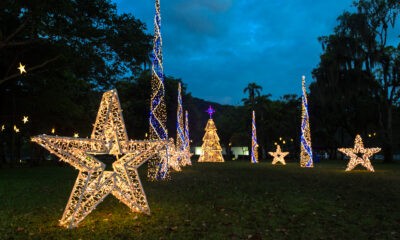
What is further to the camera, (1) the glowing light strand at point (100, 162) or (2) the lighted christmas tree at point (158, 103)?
(2) the lighted christmas tree at point (158, 103)

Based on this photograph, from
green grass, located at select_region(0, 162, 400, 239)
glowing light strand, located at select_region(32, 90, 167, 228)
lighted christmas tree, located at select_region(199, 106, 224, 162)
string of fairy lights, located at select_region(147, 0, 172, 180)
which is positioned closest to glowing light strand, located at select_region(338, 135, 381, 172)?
green grass, located at select_region(0, 162, 400, 239)

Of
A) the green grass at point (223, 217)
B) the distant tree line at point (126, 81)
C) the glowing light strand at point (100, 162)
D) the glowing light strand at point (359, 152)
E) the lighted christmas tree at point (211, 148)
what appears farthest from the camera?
the lighted christmas tree at point (211, 148)

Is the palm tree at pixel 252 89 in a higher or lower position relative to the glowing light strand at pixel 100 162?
higher

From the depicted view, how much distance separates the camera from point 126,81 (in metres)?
47.4

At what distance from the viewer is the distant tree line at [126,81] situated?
51.5ft

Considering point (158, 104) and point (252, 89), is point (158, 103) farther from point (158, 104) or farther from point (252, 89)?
point (252, 89)

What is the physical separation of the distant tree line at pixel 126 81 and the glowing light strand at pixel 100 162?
803cm

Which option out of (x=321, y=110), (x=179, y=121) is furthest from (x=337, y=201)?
(x=321, y=110)

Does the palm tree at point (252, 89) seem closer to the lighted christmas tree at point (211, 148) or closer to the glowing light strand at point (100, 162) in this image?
the lighted christmas tree at point (211, 148)

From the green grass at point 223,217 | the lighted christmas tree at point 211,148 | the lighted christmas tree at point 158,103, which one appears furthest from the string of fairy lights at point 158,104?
the lighted christmas tree at point 211,148

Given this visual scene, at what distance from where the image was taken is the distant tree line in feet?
51.5

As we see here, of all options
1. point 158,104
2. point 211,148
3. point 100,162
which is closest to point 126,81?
point 211,148

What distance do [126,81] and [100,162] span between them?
41.2 metres

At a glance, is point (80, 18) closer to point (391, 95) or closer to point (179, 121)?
point (179, 121)
